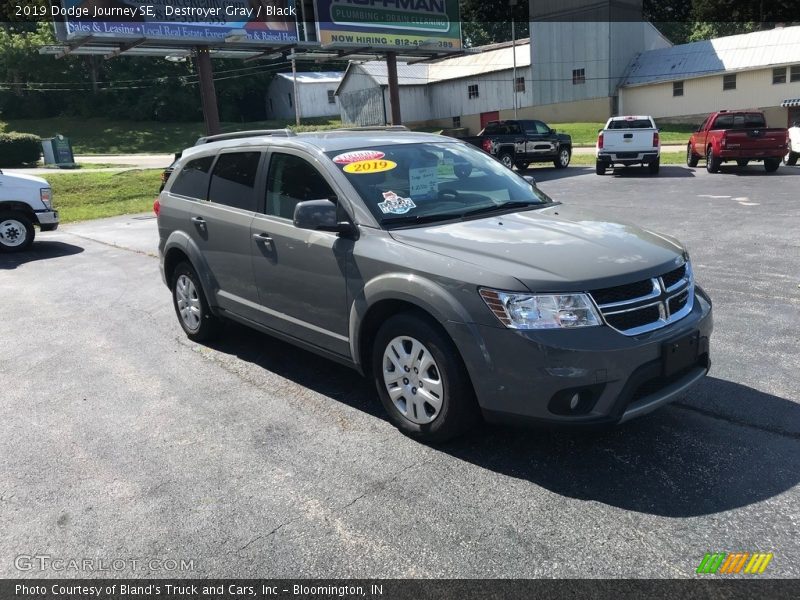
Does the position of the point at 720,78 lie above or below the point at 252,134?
above

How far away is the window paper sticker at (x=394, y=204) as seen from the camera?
4.27m

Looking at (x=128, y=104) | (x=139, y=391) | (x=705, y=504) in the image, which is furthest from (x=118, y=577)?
(x=128, y=104)

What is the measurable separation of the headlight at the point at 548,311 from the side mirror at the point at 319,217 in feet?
4.23

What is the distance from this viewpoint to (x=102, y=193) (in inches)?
861

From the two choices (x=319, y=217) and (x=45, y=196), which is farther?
(x=45, y=196)

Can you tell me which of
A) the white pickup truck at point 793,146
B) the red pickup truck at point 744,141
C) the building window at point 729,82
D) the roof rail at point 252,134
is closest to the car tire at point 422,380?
the roof rail at point 252,134

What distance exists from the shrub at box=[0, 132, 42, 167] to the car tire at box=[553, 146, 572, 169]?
23814mm

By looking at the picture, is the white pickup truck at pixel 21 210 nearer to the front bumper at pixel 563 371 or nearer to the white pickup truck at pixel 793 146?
the front bumper at pixel 563 371

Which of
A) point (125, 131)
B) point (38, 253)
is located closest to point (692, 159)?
point (38, 253)

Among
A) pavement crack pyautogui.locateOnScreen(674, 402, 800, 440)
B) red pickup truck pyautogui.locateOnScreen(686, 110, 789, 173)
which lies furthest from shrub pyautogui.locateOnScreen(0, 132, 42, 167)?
pavement crack pyautogui.locateOnScreen(674, 402, 800, 440)

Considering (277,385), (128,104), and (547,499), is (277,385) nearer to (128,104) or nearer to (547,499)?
(547,499)

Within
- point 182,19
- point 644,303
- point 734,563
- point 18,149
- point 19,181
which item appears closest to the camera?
point 734,563

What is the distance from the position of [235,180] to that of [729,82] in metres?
43.7

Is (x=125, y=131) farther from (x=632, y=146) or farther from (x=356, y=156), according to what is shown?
(x=356, y=156)
